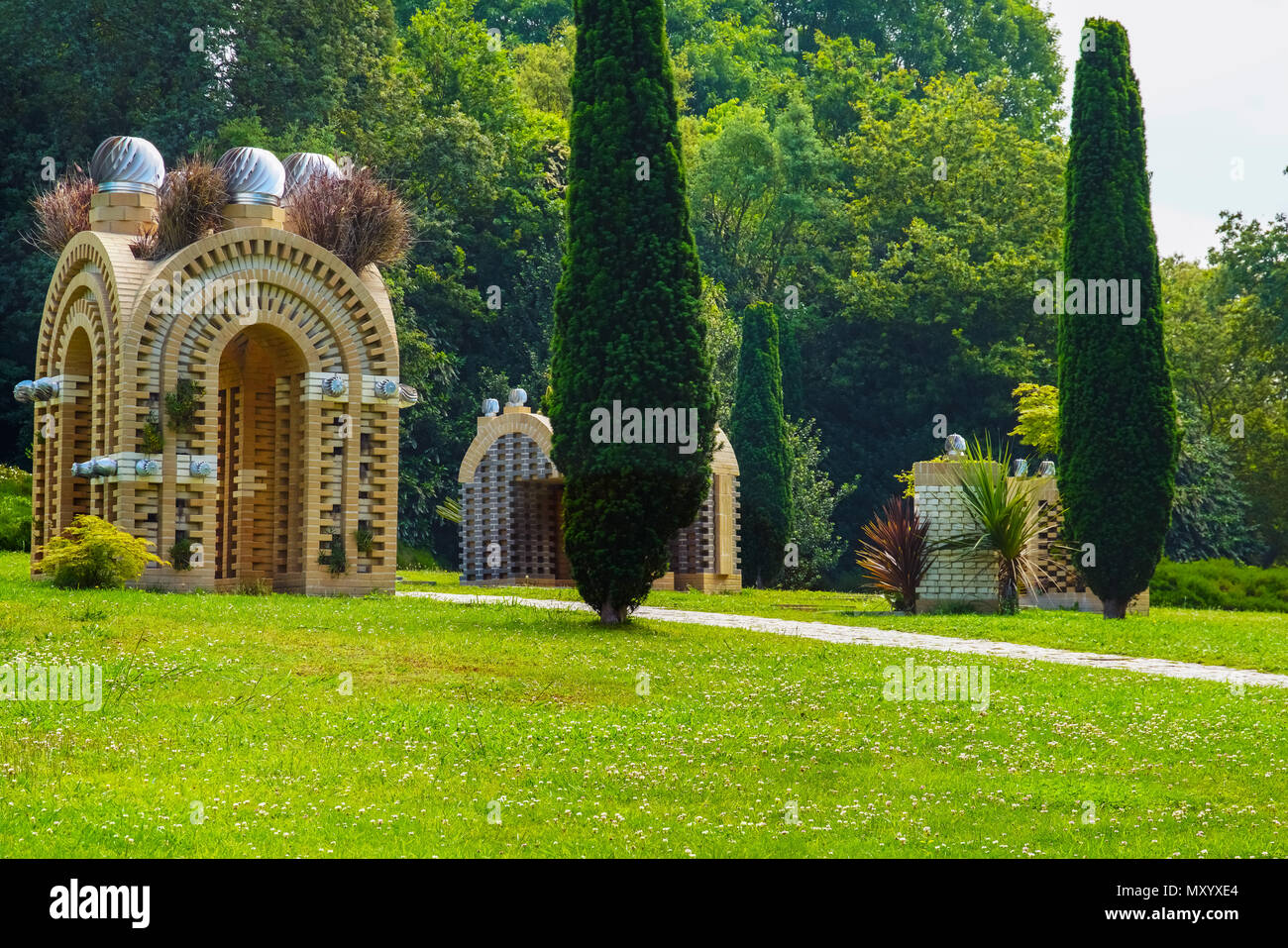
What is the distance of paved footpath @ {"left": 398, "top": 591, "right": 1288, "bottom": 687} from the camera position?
1494cm

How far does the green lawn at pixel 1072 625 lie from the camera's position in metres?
16.9

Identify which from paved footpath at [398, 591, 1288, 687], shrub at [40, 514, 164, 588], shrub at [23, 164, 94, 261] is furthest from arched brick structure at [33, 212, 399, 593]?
paved footpath at [398, 591, 1288, 687]

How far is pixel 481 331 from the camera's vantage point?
3941 centimetres

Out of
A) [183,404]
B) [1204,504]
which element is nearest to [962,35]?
[1204,504]

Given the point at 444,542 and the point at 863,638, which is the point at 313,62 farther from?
the point at 863,638

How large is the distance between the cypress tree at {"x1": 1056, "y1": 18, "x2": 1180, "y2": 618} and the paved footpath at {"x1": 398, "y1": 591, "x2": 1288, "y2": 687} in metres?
5.03

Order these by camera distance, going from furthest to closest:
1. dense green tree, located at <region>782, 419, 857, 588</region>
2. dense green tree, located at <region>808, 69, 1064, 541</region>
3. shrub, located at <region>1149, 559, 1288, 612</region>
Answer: dense green tree, located at <region>808, 69, 1064, 541</region> < dense green tree, located at <region>782, 419, 857, 588</region> < shrub, located at <region>1149, 559, 1288, 612</region>

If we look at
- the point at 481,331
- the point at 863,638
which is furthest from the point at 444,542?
the point at 863,638

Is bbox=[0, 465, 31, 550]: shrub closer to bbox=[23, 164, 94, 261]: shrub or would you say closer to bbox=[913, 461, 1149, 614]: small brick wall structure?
bbox=[23, 164, 94, 261]: shrub

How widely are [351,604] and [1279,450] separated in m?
33.2
